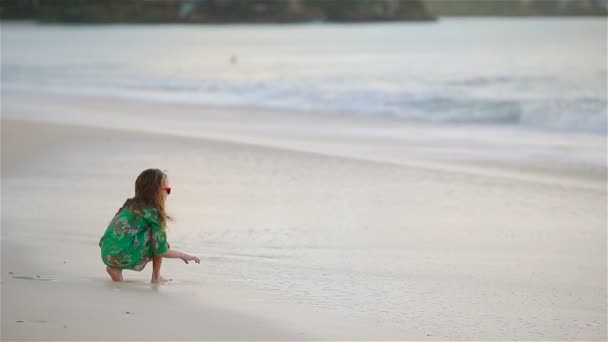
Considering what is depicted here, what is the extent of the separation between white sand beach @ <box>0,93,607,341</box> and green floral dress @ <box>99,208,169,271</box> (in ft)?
0.50

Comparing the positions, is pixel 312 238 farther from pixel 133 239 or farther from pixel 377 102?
pixel 377 102

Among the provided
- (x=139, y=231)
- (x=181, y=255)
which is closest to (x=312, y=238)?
(x=181, y=255)

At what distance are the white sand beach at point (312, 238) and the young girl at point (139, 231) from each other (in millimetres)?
150

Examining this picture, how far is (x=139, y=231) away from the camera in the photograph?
480 centimetres

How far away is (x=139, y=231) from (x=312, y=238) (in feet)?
5.77

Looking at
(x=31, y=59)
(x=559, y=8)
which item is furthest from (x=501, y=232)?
(x=559, y=8)

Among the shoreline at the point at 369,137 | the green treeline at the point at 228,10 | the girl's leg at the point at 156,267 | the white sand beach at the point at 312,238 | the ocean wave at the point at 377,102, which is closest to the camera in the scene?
the white sand beach at the point at 312,238

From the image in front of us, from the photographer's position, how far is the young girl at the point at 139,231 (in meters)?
4.77

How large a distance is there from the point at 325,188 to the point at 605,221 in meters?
2.39

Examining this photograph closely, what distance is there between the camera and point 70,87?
76.2ft

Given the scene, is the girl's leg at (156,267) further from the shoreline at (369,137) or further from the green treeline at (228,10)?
the green treeline at (228,10)

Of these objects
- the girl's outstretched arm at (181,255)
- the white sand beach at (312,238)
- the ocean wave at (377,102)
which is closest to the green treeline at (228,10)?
the ocean wave at (377,102)

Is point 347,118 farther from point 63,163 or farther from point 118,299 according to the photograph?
point 118,299

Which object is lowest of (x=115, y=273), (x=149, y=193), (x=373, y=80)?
(x=115, y=273)
